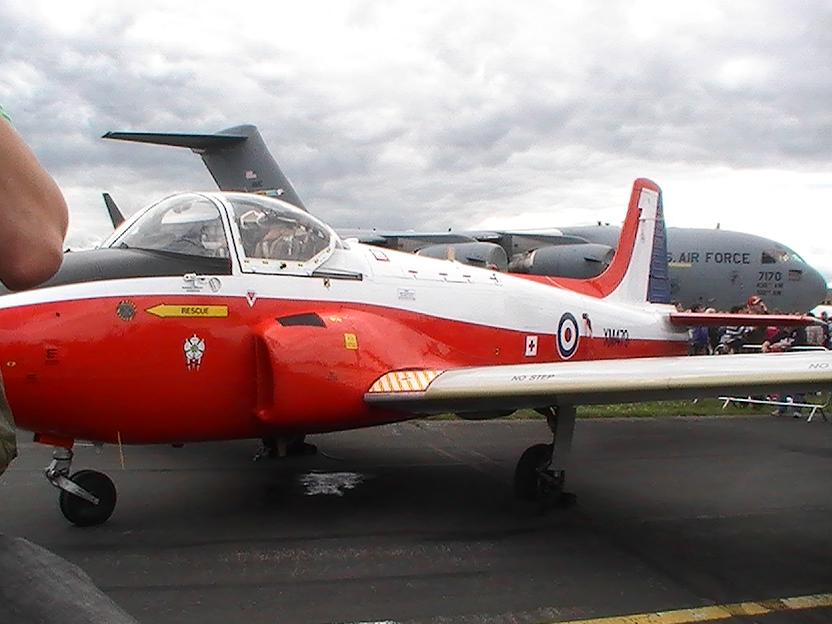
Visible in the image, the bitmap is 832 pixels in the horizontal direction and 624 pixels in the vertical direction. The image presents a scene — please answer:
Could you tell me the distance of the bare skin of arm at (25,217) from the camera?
1.02 metres

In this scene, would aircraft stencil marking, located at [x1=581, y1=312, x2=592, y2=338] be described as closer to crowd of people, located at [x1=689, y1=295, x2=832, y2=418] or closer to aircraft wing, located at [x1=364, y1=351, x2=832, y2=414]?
aircraft wing, located at [x1=364, y1=351, x2=832, y2=414]

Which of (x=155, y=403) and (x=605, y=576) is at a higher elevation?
(x=155, y=403)

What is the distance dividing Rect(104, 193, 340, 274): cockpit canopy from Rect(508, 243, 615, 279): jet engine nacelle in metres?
16.2

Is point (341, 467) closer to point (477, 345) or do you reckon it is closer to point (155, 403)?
point (477, 345)

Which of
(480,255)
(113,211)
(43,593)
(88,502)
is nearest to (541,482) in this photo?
(88,502)

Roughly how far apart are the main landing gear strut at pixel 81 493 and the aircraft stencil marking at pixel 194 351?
99cm

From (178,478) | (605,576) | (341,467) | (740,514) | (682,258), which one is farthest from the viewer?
(682,258)

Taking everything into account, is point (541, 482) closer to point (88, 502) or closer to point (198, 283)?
point (198, 283)

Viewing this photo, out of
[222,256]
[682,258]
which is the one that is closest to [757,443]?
[222,256]

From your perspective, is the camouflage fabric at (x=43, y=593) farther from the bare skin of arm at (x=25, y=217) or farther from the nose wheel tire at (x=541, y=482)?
the nose wheel tire at (x=541, y=482)

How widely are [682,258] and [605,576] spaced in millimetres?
20295

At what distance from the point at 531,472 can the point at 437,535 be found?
4.36 ft

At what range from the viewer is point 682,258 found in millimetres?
23344

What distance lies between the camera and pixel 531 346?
7637 millimetres
